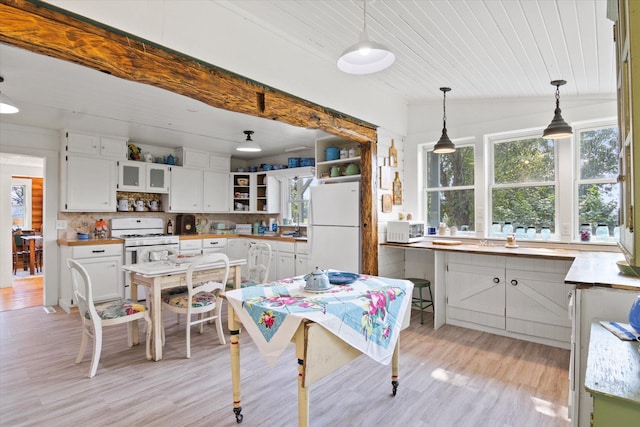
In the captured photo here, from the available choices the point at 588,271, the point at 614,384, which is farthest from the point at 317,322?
the point at 588,271

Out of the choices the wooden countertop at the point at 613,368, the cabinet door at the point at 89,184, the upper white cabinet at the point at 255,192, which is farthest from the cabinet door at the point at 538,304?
the cabinet door at the point at 89,184

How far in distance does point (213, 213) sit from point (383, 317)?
5215mm

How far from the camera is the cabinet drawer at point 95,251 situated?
4.61 m

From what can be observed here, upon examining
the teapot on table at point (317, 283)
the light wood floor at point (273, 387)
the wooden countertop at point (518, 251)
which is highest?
the wooden countertop at point (518, 251)

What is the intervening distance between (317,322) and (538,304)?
2.84m

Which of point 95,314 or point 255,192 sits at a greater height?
point 255,192

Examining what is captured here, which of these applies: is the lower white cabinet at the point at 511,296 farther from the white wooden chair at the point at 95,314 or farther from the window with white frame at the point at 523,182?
the white wooden chair at the point at 95,314

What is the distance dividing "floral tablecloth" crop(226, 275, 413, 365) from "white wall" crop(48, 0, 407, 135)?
5.75 feet

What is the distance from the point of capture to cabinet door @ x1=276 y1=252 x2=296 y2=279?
538 cm

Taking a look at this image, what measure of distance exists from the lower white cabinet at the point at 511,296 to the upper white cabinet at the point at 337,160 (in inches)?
67.0

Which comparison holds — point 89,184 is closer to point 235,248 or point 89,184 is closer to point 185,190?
point 185,190

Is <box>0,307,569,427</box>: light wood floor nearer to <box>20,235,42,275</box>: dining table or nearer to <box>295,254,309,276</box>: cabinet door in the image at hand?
<box>295,254,309,276</box>: cabinet door

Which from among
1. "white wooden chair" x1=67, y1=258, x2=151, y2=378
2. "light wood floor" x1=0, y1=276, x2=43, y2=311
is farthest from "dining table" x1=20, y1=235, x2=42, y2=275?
"white wooden chair" x1=67, y1=258, x2=151, y2=378

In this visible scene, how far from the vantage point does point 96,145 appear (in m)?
5.04
